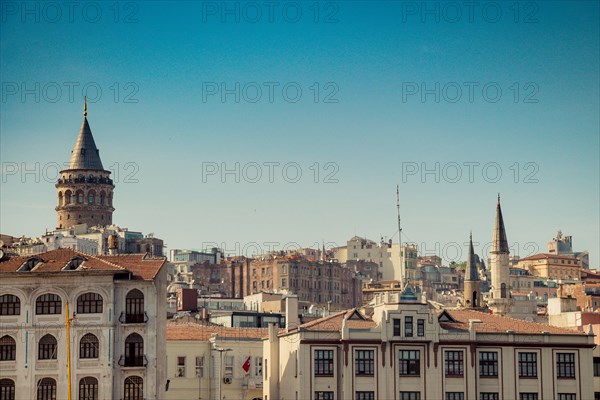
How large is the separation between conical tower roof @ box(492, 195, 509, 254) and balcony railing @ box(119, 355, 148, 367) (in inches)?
3691

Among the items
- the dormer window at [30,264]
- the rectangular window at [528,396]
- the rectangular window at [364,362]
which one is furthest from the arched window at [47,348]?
the rectangular window at [528,396]

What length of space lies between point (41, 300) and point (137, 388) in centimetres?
797

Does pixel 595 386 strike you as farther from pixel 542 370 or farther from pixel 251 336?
pixel 251 336

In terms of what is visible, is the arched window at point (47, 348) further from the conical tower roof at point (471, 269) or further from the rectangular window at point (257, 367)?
the conical tower roof at point (471, 269)

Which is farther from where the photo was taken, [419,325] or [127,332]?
[419,325]

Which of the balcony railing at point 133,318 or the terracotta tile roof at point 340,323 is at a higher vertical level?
the balcony railing at point 133,318

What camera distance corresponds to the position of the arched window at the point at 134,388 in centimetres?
8600

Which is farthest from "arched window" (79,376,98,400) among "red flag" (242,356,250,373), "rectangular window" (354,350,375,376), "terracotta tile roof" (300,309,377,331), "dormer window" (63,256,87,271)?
"red flag" (242,356,250,373)

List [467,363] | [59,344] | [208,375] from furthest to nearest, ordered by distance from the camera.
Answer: [208,375]
[467,363]
[59,344]

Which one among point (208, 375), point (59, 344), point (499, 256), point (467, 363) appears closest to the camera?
point (59, 344)

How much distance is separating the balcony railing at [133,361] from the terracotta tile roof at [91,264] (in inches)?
191

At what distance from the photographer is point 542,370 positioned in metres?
92.9

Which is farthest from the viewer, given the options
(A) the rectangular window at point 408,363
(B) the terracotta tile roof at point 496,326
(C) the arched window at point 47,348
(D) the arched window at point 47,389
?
(B) the terracotta tile roof at point 496,326

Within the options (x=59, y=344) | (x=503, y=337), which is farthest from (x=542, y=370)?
(x=59, y=344)
